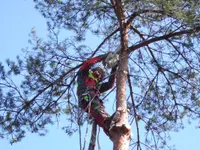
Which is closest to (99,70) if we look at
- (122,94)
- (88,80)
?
(88,80)

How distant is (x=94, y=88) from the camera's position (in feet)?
17.1

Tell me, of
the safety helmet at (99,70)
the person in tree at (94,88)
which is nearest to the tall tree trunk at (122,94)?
the person in tree at (94,88)

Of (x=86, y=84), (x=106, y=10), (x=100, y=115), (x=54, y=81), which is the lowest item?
(x=100, y=115)

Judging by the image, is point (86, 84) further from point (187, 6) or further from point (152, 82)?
point (187, 6)

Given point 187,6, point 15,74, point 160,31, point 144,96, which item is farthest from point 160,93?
point 15,74

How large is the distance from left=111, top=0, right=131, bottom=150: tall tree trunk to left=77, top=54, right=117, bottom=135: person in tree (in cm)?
12

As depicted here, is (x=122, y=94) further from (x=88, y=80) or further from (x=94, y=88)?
(x=88, y=80)

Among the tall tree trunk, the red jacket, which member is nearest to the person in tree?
the red jacket

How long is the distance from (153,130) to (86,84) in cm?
110

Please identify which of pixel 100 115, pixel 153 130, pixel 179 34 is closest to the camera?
pixel 100 115

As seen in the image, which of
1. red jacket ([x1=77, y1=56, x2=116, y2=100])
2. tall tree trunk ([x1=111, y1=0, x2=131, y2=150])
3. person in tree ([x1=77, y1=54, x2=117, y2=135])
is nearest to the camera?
tall tree trunk ([x1=111, y1=0, x2=131, y2=150])

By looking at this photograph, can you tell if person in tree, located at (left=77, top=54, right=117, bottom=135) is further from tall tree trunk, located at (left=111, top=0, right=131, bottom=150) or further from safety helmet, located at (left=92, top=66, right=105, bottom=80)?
tall tree trunk, located at (left=111, top=0, right=131, bottom=150)

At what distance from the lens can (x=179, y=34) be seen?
5.29 m

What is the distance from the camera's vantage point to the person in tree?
4.95 m
